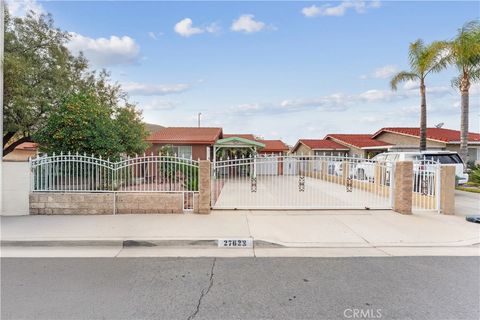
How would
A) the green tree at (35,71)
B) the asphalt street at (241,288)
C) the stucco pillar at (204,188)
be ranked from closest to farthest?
the asphalt street at (241,288) < the stucco pillar at (204,188) < the green tree at (35,71)

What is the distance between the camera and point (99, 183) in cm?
895

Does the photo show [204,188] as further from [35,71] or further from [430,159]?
[35,71]

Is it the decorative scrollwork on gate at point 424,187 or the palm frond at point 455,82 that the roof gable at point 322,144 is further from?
the decorative scrollwork on gate at point 424,187

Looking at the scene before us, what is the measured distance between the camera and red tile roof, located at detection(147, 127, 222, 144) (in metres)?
22.3

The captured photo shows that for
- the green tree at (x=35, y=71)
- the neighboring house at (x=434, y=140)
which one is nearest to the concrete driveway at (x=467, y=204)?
the neighboring house at (x=434, y=140)

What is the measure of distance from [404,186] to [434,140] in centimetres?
1643

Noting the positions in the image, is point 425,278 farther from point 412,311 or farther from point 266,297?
point 266,297

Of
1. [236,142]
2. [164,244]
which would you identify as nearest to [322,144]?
[236,142]

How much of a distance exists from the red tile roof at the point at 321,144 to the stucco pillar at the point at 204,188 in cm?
2047

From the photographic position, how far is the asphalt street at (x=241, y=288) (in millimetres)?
3627

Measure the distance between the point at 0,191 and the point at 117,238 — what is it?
4.53 metres

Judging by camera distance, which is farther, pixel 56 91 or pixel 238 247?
pixel 56 91

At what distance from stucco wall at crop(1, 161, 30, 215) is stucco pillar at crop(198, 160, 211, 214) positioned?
15.5 ft

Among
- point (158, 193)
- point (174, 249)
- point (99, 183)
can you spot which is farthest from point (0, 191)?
point (174, 249)
